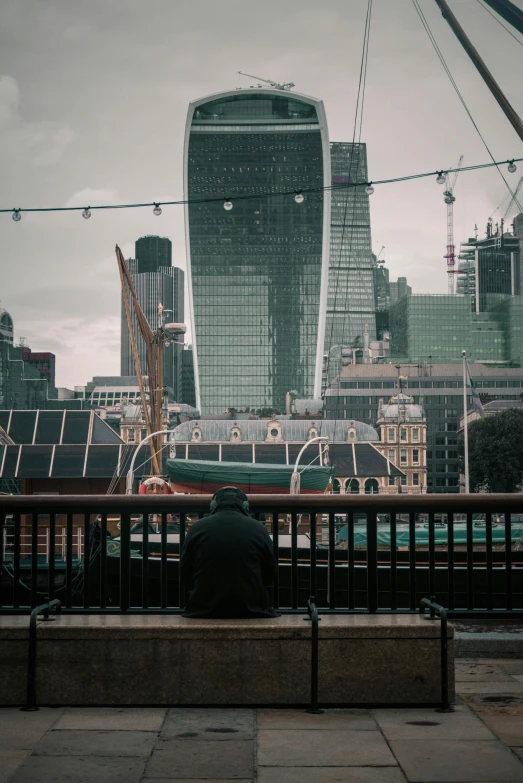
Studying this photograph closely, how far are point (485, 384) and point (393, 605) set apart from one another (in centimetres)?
18788

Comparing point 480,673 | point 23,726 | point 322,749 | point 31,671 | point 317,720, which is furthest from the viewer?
point 480,673

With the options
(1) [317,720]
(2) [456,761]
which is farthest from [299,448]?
(2) [456,761]

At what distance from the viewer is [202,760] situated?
4641 millimetres

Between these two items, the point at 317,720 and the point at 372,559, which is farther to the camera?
the point at 372,559

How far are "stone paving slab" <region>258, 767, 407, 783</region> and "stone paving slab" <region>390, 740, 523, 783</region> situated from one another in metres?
0.09

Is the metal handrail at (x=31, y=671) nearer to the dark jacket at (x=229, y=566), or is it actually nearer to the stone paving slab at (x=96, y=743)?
the stone paving slab at (x=96, y=743)

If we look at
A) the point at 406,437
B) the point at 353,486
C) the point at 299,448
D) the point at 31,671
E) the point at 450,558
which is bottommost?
the point at 353,486

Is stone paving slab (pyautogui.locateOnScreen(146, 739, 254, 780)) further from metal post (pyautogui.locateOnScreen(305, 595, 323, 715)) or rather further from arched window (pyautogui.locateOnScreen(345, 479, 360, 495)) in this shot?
arched window (pyautogui.locateOnScreen(345, 479, 360, 495))

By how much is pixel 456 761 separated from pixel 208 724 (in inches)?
57.9

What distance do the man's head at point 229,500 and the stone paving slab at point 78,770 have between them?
6.37ft

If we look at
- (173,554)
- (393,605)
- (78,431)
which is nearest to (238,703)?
(393,605)

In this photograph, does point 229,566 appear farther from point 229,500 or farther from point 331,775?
point 331,775

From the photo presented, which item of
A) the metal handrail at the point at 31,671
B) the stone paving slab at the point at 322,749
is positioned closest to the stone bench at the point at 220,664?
the metal handrail at the point at 31,671

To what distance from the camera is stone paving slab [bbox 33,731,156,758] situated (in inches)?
187
